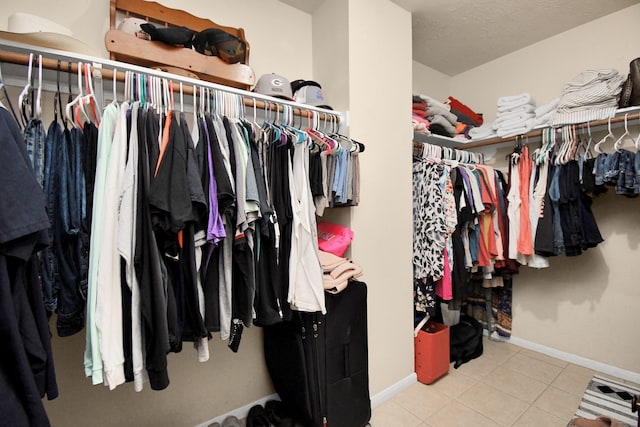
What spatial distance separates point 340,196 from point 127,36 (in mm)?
1145

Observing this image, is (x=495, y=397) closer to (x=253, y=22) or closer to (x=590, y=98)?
(x=590, y=98)

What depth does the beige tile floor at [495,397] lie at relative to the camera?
5.55ft

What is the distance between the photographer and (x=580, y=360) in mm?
2240

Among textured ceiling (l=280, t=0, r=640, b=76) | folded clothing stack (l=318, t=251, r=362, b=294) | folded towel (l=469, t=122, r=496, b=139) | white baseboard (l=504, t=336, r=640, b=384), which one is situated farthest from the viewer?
folded towel (l=469, t=122, r=496, b=139)

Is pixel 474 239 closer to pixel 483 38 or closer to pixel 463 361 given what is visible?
pixel 463 361

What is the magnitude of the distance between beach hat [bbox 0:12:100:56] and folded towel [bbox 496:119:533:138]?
8.76ft

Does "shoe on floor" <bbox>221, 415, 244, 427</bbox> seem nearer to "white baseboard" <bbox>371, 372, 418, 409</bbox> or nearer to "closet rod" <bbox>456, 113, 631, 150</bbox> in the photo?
"white baseboard" <bbox>371, 372, 418, 409</bbox>

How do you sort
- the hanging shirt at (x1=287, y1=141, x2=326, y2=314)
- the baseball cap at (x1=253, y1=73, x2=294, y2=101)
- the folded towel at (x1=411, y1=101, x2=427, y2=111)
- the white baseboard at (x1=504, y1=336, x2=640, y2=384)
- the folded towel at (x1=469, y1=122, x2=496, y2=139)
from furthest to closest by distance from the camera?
the folded towel at (x1=469, y1=122, x2=496, y2=139) → the folded towel at (x1=411, y1=101, x2=427, y2=111) → the white baseboard at (x1=504, y1=336, x2=640, y2=384) → the baseball cap at (x1=253, y1=73, x2=294, y2=101) → the hanging shirt at (x1=287, y1=141, x2=326, y2=314)

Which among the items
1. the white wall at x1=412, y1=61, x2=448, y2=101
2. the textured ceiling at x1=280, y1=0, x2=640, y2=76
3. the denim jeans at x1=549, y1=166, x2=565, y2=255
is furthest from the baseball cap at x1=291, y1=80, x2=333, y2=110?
the denim jeans at x1=549, y1=166, x2=565, y2=255

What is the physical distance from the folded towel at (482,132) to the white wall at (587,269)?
12.7 inches

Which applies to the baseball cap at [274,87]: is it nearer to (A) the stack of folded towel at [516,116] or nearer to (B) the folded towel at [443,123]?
(B) the folded towel at [443,123]

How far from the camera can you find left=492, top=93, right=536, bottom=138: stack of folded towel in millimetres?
2268

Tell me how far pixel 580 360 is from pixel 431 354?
127 cm

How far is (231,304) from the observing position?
109cm
